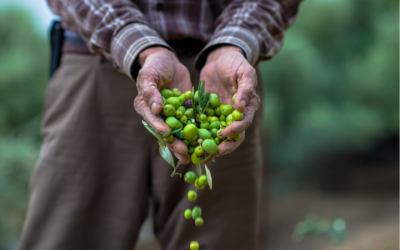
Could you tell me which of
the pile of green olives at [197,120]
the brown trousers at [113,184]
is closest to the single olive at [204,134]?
the pile of green olives at [197,120]

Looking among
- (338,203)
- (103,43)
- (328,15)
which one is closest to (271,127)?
(338,203)

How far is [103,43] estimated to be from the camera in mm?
1090

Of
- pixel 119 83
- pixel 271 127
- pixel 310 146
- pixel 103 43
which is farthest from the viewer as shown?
pixel 310 146

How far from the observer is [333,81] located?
12.5 ft

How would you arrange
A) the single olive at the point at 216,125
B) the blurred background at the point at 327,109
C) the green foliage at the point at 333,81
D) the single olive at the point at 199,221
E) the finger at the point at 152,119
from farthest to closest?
1. the green foliage at the point at 333,81
2. the blurred background at the point at 327,109
3. the single olive at the point at 199,221
4. the single olive at the point at 216,125
5. the finger at the point at 152,119

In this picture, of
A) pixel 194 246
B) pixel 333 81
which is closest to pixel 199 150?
pixel 194 246

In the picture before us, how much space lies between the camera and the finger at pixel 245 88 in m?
0.87

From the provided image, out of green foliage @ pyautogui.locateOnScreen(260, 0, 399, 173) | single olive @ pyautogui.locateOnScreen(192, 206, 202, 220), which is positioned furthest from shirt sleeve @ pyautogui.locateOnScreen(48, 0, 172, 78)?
green foliage @ pyautogui.locateOnScreen(260, 0, 399, 173)

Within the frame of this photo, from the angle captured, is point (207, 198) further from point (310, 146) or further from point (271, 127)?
point (310, 146)

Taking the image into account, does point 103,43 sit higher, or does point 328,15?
point 103,43

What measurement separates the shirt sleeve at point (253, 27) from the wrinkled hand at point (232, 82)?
0.04 m

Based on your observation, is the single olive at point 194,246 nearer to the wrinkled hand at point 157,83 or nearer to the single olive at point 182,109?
the wrinkled hand at point 157,83

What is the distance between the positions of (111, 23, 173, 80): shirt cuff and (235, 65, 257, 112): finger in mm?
261

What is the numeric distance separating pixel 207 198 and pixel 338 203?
112 inches
